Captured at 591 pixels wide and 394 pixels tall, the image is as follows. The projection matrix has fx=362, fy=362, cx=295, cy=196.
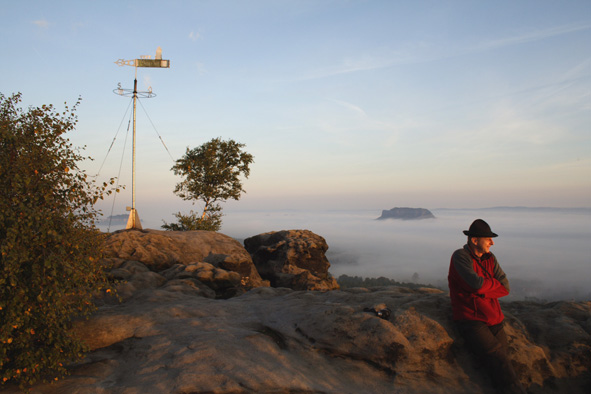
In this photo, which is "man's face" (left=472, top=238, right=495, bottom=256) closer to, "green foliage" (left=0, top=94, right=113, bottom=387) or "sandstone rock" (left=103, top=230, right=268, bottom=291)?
"green foliage" (left=0, top=94, right=113, bottom=387)

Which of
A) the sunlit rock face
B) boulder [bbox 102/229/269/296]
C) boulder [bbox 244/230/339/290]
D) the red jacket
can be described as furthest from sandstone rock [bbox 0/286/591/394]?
boulder [bbox 244/230/339/290]

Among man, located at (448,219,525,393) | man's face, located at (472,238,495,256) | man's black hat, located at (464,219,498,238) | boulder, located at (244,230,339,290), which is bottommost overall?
boulder, located at (244,230,339,290)

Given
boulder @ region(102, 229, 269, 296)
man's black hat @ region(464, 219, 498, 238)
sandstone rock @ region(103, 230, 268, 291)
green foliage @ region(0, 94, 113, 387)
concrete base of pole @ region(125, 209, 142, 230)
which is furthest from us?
concrete base of pole @ region(125, 209, 142, 230)

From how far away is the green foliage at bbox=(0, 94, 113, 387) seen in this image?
6.84m

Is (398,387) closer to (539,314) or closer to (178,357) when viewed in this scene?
(178,357)

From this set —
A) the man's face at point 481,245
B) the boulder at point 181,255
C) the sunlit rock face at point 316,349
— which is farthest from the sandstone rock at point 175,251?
the man's face at point 481,245

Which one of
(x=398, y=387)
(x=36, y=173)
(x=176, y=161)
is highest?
(x=176, y=161)

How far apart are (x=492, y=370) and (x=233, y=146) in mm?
34883

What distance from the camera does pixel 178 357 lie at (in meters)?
7.64

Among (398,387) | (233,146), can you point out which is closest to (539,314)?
(398,387)

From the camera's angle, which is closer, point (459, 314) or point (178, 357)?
point (178, 357)

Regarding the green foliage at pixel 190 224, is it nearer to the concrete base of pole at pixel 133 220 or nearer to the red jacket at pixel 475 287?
the concrete base of pole at pixel 133 220

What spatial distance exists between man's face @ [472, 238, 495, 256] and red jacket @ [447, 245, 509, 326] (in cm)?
15

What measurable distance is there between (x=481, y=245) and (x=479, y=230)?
0.37 m
